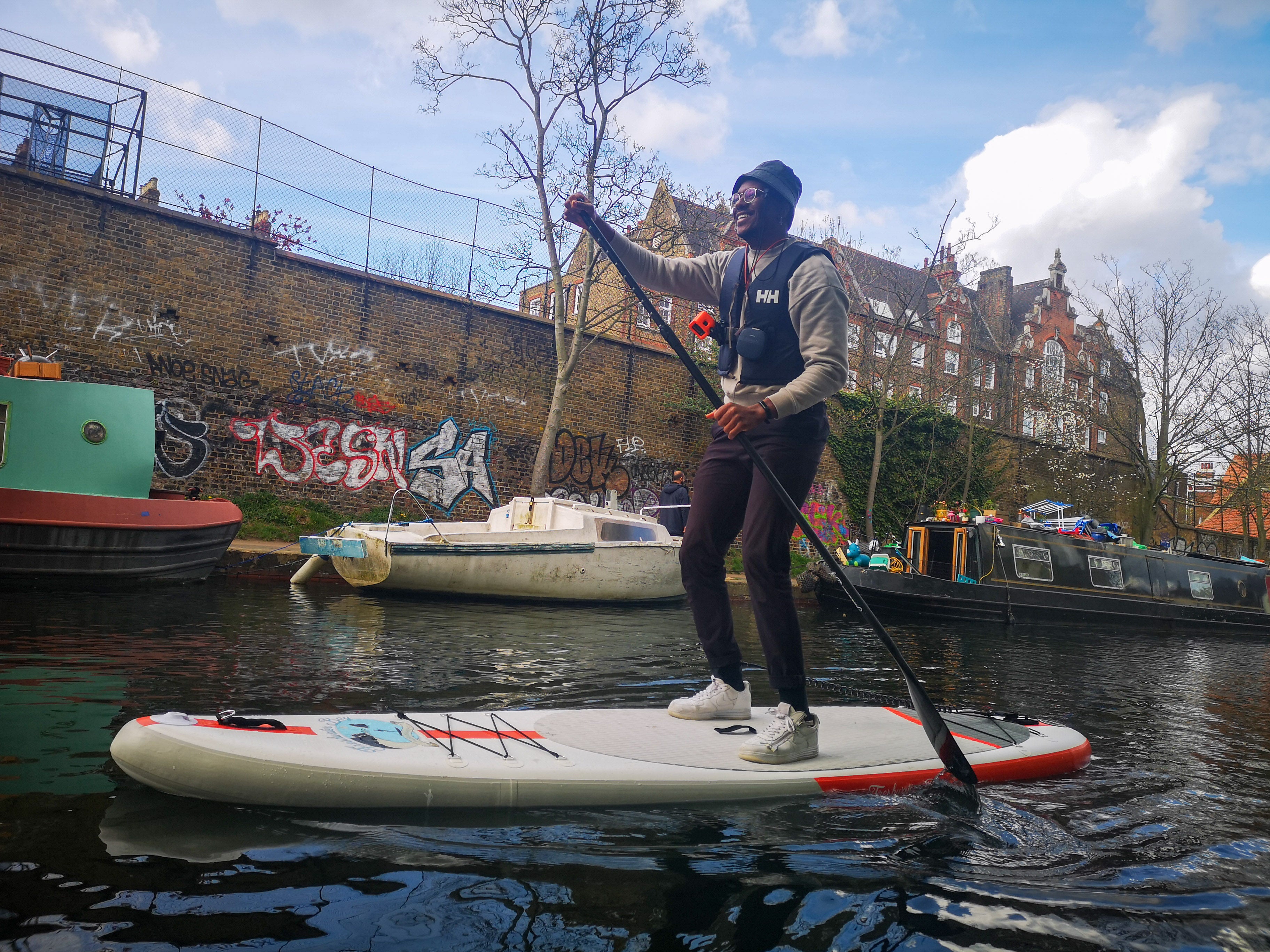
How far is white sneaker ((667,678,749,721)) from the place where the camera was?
11.5 feet

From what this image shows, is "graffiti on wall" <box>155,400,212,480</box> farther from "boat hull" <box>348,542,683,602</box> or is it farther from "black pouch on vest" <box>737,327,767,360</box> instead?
"black pouch on vest" <box>737,327,767,360</box>

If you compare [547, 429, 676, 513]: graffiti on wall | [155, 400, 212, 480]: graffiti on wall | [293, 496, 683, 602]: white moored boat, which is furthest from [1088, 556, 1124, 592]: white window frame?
[155, 400, 212, 480]: graffiti on wall

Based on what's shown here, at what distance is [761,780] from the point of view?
2729 millimetres

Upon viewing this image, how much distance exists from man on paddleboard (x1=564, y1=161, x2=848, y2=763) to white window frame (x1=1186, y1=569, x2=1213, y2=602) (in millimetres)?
16601

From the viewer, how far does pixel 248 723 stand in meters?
2.47

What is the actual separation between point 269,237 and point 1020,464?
2292 cm

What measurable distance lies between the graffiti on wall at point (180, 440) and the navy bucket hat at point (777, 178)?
39.8 ft

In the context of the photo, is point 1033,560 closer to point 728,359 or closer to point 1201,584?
point 1201,584

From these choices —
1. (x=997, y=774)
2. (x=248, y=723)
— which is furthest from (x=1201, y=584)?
(x=248, y=723)

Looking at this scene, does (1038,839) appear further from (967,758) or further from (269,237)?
(269,237)

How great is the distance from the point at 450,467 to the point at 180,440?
4630mm

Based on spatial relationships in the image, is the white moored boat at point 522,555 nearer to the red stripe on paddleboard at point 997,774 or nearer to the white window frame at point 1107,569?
the red stripe on paddleboard at point 997,774

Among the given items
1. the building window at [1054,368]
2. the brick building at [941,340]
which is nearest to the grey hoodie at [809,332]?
the brick building at [941,340]

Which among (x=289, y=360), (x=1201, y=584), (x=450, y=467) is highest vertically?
(x=289, y=360)
